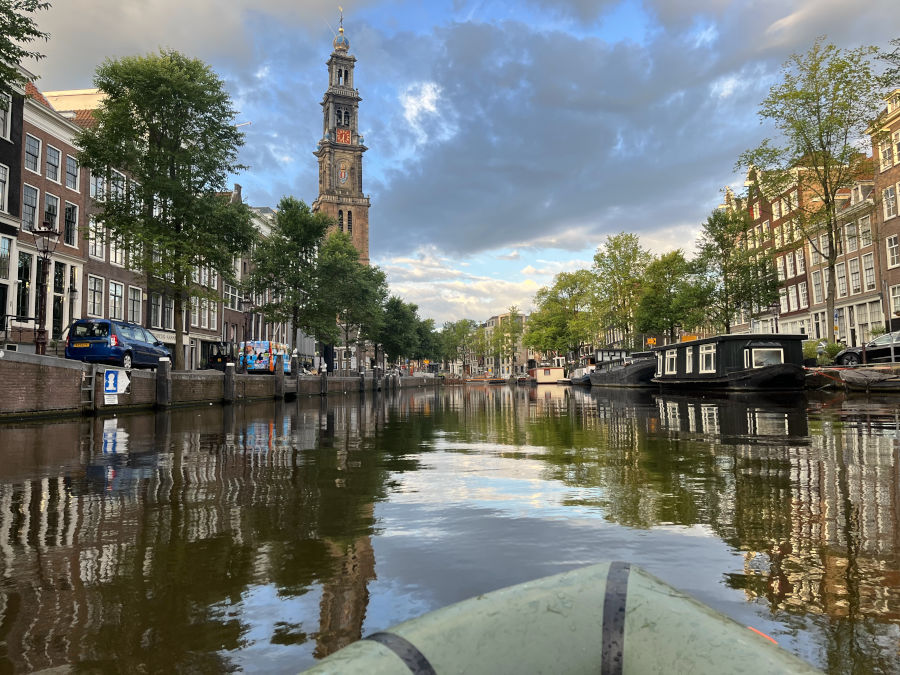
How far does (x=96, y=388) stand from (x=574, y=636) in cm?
1983

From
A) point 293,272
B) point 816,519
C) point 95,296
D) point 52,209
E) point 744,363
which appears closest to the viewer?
point 816,519

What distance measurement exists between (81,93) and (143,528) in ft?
157

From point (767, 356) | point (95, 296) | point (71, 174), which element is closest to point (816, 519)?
point (767, 356)

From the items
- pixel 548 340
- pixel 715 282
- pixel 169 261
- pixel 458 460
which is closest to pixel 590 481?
pixel 458 460

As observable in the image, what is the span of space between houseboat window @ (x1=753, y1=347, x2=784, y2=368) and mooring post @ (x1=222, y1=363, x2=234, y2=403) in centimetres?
2340

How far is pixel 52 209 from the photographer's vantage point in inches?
1155

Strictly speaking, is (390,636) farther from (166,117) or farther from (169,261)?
(166,117)

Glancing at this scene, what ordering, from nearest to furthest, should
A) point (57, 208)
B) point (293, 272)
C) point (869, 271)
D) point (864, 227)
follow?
point (57, 208), point (869, 271), point (864, 227), point (293, 272)

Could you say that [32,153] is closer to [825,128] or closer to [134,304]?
[134,304]

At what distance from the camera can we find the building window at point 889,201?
36344mm

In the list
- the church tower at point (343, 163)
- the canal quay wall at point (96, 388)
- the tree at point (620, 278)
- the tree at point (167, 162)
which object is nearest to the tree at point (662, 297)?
the tree at point (620, 278)

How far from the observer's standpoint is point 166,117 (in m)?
24.3

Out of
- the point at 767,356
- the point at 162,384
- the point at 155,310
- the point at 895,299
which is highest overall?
the point at 155,310

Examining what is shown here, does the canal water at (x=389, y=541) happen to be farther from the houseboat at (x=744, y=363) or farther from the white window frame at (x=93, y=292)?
the white window frame at (x=93, y=292)
